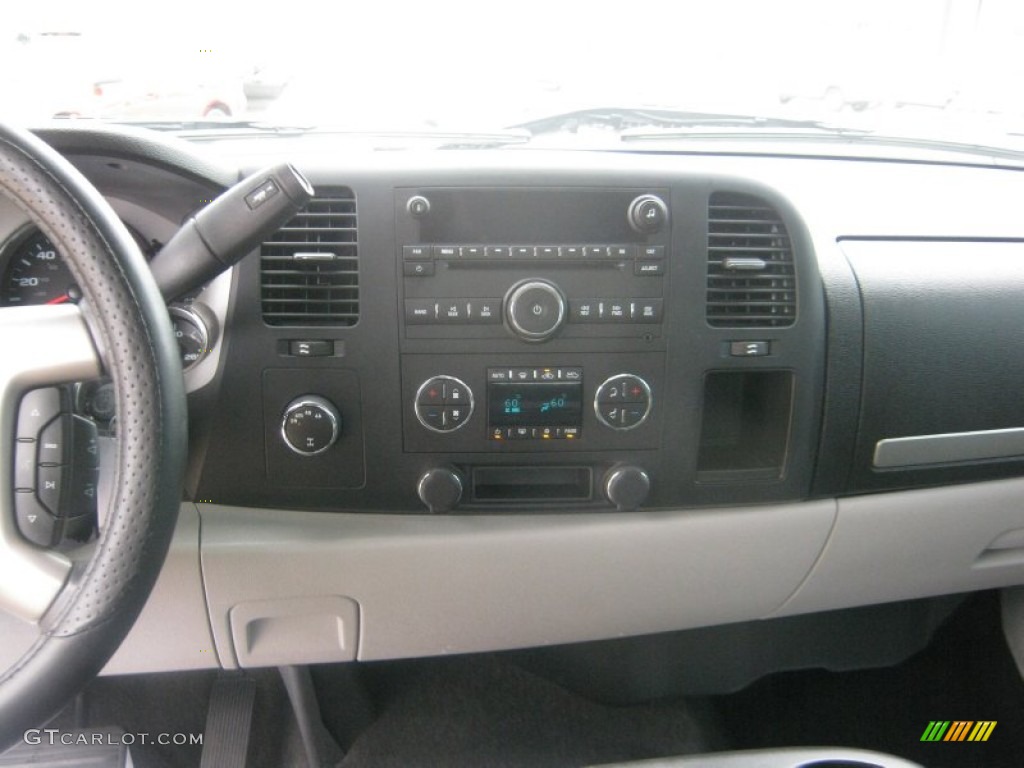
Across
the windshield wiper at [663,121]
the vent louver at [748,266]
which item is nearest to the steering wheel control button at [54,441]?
the vent louver at [748,266]

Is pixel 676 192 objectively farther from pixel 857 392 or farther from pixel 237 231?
pixel 237 231

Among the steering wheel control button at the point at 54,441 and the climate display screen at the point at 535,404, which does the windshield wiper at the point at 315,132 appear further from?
the steering wheel control button at the point at 54,441

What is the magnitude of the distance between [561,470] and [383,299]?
374mm

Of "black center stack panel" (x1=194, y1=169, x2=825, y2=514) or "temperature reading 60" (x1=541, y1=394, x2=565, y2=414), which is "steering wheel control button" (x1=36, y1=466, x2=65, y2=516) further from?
"temperature reading 60" (x1=541, y1=394, x2=565, y2=414)

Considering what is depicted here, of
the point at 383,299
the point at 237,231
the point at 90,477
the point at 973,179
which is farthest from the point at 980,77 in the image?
the point at 90,477

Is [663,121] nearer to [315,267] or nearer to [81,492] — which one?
[315,267]

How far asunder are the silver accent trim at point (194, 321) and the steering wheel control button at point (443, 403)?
0.30 meters

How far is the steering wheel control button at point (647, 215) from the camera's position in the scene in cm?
126

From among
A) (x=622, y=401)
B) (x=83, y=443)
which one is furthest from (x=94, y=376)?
(x=622, y=401)

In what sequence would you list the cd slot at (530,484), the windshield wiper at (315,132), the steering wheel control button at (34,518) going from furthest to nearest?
the windshield wiper at (315,132), the cd slot at (530,484), the steering wheel control button at (34,518)

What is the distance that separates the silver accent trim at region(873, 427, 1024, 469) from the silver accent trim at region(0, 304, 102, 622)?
47.1 inches

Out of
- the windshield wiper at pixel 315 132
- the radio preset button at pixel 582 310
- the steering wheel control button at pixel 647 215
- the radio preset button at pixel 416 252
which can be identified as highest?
the windshield wiper at pixel 315 132

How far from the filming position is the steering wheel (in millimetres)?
857

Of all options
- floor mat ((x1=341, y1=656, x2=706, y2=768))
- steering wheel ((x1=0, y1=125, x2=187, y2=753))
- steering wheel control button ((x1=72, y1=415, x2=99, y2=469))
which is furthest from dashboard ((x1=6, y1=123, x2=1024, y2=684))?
floor mat ((x1=341, y1=656, x2=706, y2=768))
